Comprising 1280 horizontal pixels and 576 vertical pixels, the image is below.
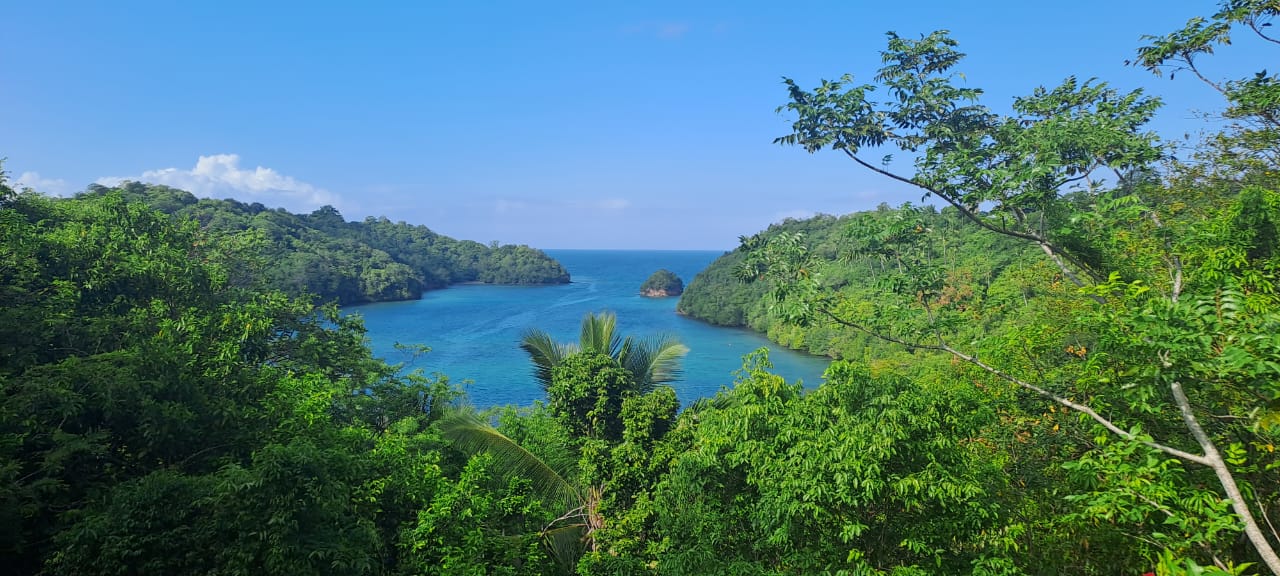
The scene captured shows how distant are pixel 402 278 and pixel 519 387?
4465 cm

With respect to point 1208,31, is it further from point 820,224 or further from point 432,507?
point 820,224

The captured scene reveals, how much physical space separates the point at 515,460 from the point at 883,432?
6.73 m

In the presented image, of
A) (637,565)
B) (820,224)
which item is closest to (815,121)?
(637,565)

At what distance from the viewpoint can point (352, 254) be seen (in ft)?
226

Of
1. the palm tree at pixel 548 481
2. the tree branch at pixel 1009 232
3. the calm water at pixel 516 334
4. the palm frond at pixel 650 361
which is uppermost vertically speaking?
the tree branch at pixel 1009 232

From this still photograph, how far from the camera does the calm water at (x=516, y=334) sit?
31.6 meters

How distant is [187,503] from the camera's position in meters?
5.18

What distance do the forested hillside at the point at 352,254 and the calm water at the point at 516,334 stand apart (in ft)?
10.8

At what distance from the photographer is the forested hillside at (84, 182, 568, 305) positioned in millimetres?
55375

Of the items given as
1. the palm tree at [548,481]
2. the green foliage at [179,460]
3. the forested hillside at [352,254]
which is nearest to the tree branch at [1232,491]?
the green foliage at [179,460]

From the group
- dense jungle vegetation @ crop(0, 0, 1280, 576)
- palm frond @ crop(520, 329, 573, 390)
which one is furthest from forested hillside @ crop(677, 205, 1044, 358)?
palm frond @ crop(520, 329, 573, 390)

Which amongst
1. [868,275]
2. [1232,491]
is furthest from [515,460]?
[868,275]

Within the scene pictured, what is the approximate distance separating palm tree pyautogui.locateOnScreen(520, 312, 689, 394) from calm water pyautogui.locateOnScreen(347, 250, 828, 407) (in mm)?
1964

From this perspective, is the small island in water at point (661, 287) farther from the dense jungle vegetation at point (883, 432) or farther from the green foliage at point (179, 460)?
the dense jungle vegetation at point (883, 432)
